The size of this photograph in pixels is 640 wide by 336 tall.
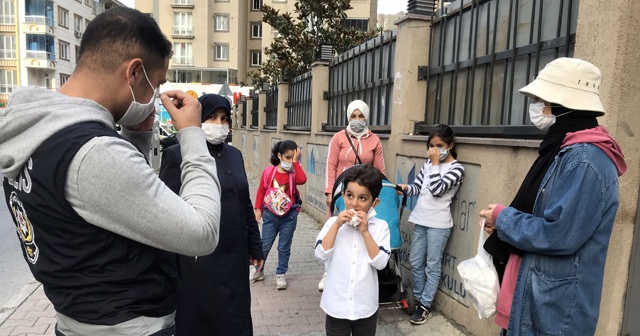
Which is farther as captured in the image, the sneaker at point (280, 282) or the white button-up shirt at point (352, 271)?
the sneaker at point (280, 282)

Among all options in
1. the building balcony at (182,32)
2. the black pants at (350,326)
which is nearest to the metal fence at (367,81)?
the black pants at (350,326)

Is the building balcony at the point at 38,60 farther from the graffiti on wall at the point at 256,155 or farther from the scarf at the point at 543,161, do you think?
the scarf at the point at 543,161

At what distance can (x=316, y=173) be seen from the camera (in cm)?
846

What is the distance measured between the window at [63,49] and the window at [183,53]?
12667mm

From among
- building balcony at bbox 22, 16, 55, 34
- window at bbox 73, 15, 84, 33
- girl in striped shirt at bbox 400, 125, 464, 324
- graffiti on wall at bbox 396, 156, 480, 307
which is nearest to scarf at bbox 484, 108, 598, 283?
graffiti on wall at bbox 396, 156, 480, 307

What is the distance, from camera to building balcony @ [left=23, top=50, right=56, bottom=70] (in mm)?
42000

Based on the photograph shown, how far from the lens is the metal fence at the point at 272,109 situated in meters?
12.5

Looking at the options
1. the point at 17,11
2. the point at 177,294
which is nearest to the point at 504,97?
the point at 177,294

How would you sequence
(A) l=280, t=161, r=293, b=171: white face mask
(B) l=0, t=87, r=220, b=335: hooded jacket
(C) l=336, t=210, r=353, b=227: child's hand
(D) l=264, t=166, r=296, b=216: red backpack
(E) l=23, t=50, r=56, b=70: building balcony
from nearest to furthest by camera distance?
(B) l=0, t=87, r=220, b=335: hooded jacket < (C) l=336, t=210, r=353, b=227: child's hand < (D) l=264, t=166, r=296, b=216: red backpack < (A) l=280, t=161, r=293, b=171: white face mask < (E) l=23, t=50, r=56, b=70: building balcony

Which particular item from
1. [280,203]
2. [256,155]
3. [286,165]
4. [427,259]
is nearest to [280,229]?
[280,203]

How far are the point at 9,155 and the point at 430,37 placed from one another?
14.4 feet

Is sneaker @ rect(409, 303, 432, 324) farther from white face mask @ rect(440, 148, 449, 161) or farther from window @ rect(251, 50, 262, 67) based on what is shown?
window @ rect(251, 50, 262, 67)

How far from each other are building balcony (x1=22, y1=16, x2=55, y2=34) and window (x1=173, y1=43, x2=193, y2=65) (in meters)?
12.0

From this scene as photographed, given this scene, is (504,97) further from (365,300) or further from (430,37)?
(365,300)
